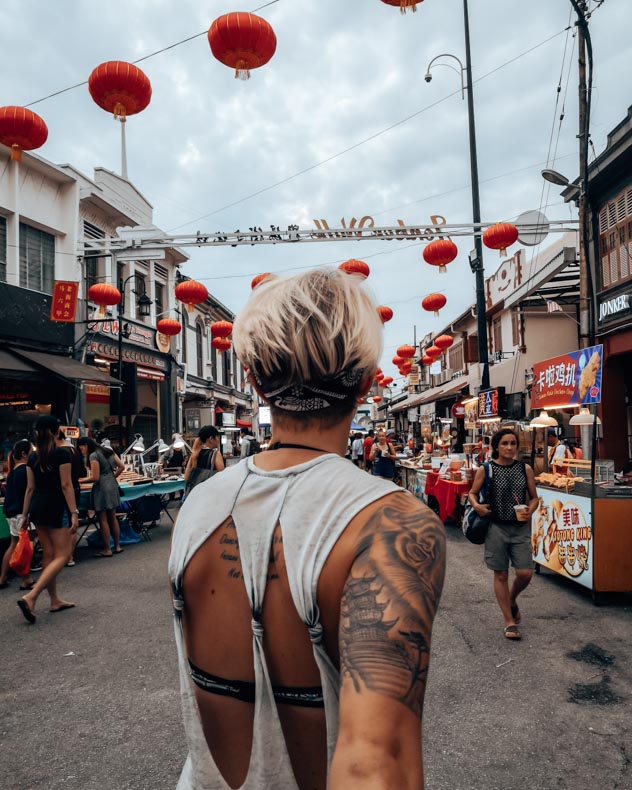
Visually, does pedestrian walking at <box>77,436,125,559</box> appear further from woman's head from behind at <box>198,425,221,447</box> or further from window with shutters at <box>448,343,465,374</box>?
window with shutters at <box>448,343,465,374</box>

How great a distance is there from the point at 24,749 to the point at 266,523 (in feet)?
10.3

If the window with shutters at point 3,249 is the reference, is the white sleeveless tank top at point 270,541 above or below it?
below

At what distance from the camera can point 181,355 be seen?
28.4 metres

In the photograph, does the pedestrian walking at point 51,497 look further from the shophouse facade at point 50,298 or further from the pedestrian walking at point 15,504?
the shophouse facade at point 50,298

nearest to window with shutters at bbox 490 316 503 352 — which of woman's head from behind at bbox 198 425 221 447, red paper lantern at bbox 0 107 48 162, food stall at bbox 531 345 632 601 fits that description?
food stall at bbox 531 345 632 601

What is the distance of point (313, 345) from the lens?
3.92 feet

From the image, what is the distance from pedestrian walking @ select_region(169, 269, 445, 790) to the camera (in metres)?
0.94

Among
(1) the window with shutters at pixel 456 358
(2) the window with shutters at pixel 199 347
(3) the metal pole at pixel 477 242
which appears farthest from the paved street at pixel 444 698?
(1) the window with shutters at pixel 456 358

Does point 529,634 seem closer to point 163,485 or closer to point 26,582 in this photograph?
point 26,582

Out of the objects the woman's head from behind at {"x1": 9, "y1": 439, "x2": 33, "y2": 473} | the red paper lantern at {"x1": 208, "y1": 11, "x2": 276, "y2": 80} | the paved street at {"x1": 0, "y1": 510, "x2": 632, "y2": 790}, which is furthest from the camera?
the woman's head from behind at {"x1": 9, "y1": 439, "x2": 33, "y2": 473}

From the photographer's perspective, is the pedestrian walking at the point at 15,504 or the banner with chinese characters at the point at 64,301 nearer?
the pedestrian walking at the point at 15,504

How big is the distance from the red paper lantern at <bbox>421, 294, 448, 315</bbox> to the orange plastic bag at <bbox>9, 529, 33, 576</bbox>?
33.2 ft

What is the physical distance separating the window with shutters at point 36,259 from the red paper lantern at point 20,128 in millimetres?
8260

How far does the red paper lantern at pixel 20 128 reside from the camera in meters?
7.93
